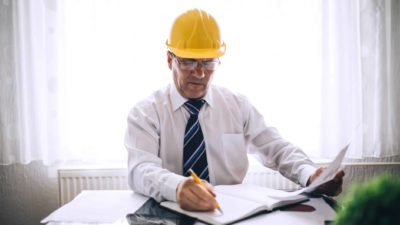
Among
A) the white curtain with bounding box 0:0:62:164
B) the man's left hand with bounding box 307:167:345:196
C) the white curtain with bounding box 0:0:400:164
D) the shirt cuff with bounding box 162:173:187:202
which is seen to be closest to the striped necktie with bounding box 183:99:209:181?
the shirt cuff with bounding box 162:173:187:202

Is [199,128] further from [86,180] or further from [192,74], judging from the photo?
[86,180]

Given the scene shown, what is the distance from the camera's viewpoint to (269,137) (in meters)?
1.66

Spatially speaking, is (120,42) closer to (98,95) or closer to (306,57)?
(98,95)

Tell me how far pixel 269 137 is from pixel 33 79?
1.34 meters

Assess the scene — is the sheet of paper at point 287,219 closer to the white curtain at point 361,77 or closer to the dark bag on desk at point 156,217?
the dark bag on desk at point 156,217

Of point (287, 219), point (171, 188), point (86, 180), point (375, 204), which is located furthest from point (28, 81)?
point (375, 204)

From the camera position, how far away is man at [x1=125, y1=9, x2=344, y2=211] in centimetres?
145

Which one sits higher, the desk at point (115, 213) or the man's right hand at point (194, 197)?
the man's right hand at point (194, 197)

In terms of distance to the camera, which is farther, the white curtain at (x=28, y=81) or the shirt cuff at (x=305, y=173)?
the white curtain at (x=28, y=81)

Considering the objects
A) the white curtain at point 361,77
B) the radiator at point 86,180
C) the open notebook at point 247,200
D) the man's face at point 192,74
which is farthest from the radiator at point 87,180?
the white curtain at point 361,77

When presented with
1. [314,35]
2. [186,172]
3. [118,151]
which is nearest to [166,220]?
[186,172]

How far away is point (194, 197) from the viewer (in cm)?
103

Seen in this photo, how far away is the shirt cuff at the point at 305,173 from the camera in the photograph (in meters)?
1.35

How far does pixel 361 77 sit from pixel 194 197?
5.21 ft
